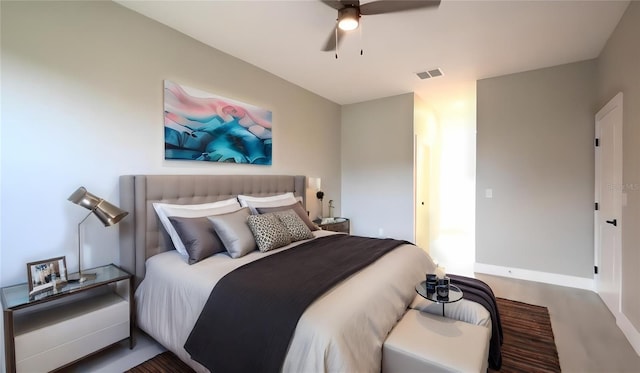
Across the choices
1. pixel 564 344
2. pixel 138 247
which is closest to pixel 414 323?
pixel 564 344

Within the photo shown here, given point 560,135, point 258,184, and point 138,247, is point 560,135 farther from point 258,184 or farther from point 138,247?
point 138,247

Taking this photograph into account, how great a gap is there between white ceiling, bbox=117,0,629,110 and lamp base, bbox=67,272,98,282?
221 cm

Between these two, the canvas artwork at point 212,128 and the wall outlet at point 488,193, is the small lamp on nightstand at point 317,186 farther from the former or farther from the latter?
the wall outlet at point 488,193

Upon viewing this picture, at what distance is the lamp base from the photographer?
6.28 ft

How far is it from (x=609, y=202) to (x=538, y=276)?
51.8 inches

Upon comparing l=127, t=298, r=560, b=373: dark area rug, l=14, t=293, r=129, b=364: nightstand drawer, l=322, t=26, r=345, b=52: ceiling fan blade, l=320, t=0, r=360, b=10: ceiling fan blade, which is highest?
l=322, t=26, r=345, b=52: ceiling fan blade

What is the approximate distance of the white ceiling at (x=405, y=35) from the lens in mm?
2340

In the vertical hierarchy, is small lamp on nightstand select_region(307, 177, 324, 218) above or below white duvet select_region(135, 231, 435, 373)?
above

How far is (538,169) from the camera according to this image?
3.66m

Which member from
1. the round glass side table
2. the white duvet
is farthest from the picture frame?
the round glass side table

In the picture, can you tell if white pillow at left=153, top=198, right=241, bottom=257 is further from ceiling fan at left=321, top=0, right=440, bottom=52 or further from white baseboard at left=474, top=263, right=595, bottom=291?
white baseboard at left=474, top=263, right=595, bottom=291

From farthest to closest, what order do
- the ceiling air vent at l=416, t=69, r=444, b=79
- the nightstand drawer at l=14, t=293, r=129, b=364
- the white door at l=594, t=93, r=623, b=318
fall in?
the ceiling air vent at l=416, t=69, r=444, b=79 → the white door at l=594, t=93, r=623, b=318 → the nightstand drawer at l=14, t=293, r=129, b=364

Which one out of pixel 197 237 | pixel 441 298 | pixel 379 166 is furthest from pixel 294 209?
pixel 379 166

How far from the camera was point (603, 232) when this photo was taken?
9.98 ft
